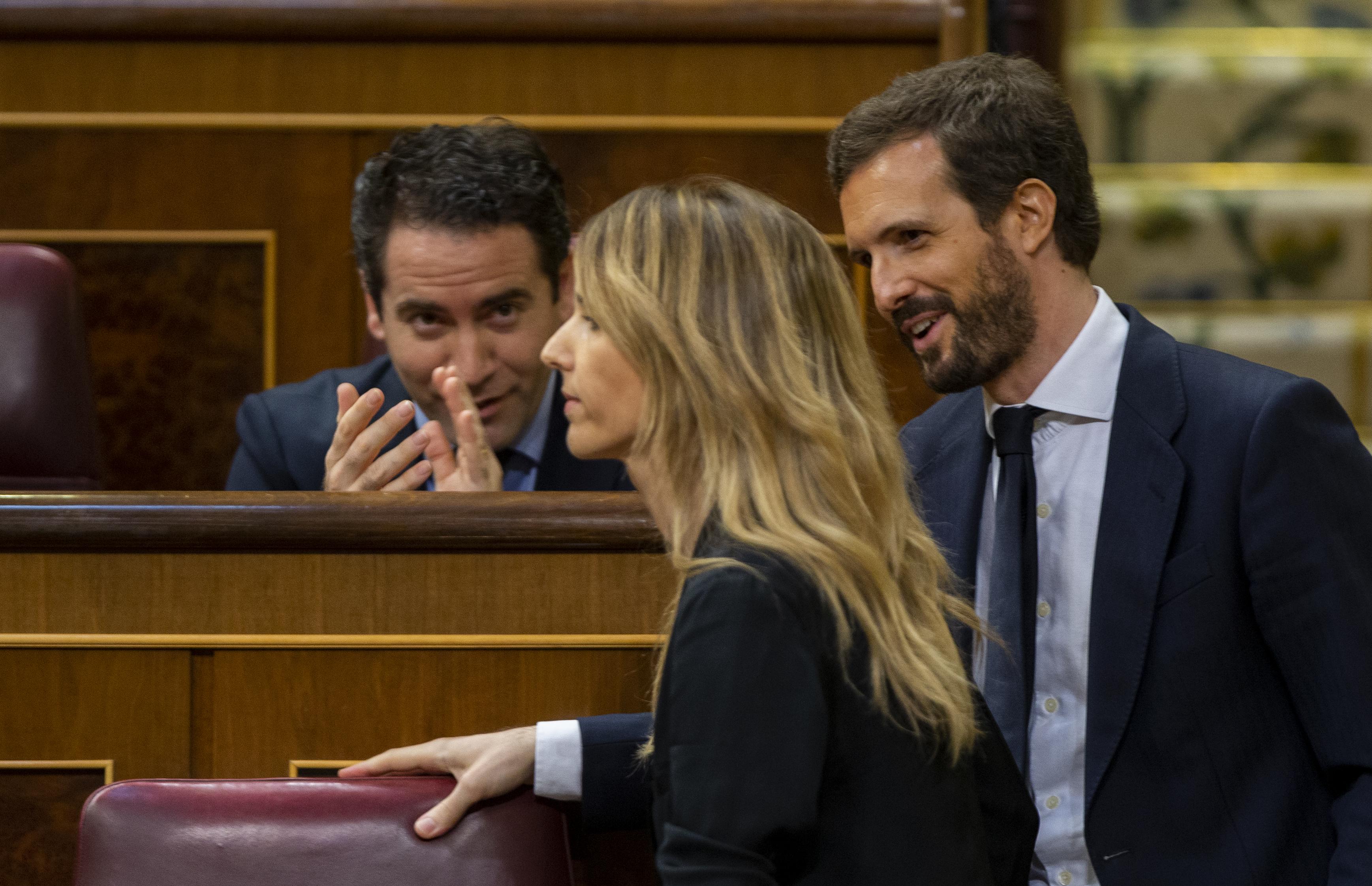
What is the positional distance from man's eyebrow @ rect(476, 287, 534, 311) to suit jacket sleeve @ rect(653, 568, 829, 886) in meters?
0.81

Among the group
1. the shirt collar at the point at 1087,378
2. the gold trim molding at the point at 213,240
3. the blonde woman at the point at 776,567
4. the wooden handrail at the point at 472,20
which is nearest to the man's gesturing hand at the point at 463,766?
the blonde woman at the point at 776,567

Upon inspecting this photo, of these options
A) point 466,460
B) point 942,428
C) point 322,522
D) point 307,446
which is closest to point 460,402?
point 466,460

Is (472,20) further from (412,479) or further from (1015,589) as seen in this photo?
(1015,589)

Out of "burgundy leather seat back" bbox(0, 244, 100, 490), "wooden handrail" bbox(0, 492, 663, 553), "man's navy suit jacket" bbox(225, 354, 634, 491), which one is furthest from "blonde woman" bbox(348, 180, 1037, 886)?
"burgundy leather seat back" bbox(0, 244, 100, 490)

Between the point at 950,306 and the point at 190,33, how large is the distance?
51.4 inches

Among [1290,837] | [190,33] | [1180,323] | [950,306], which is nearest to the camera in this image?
[1290,837]

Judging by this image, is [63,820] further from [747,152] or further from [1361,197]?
[1361,197]

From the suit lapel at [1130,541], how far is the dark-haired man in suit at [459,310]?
608 millimetres

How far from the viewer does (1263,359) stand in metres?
2.26

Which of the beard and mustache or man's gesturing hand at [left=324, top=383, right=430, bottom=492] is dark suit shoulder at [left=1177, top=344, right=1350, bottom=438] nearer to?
the beard and mustache

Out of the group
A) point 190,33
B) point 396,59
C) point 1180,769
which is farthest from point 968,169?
point 190,33

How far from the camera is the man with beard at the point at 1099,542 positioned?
90 cm

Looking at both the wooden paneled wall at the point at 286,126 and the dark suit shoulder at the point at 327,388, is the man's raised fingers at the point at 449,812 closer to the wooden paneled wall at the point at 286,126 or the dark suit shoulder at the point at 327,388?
the dark suit shoulder at the point at 327,388

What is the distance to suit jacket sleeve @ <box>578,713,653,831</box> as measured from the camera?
925 mm
